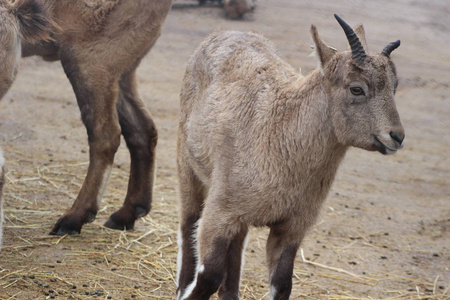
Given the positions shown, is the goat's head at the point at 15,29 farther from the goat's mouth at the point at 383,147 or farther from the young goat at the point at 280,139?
the goat's mouth at the point at 383,147

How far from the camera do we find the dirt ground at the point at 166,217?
503cm

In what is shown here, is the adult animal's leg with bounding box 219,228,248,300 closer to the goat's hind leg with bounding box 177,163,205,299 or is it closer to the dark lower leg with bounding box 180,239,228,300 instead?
the goat's hind leg with bounding box 177,163,205,299

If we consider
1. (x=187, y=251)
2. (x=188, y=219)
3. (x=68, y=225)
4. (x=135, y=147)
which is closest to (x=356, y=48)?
(x=188, y=219)

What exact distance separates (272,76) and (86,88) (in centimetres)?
182

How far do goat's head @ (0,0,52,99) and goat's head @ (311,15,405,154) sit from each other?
2.09m

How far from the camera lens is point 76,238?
552 centimetres

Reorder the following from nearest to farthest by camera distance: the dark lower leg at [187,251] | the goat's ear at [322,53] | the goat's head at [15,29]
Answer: the goat's ear at [322,53]
the dark lower leg at [187,251]
the goat's head at [15,29]

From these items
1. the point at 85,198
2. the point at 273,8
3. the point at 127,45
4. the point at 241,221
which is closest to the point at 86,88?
the point at 127,45

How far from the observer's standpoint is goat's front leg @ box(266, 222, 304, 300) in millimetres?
4031

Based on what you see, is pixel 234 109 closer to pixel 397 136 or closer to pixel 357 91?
pixel 357 91

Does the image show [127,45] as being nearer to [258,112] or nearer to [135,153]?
[135,153]

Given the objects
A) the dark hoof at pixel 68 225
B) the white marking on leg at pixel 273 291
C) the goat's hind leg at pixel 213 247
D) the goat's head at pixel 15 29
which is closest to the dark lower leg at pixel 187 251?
the goat's hind leg at pixel 213 247

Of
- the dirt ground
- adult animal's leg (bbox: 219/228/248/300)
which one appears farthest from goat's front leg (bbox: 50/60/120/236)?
adult animal's leg (bbox: 219/228/248/300)

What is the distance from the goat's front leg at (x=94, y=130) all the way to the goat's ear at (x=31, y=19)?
0.59 metres
